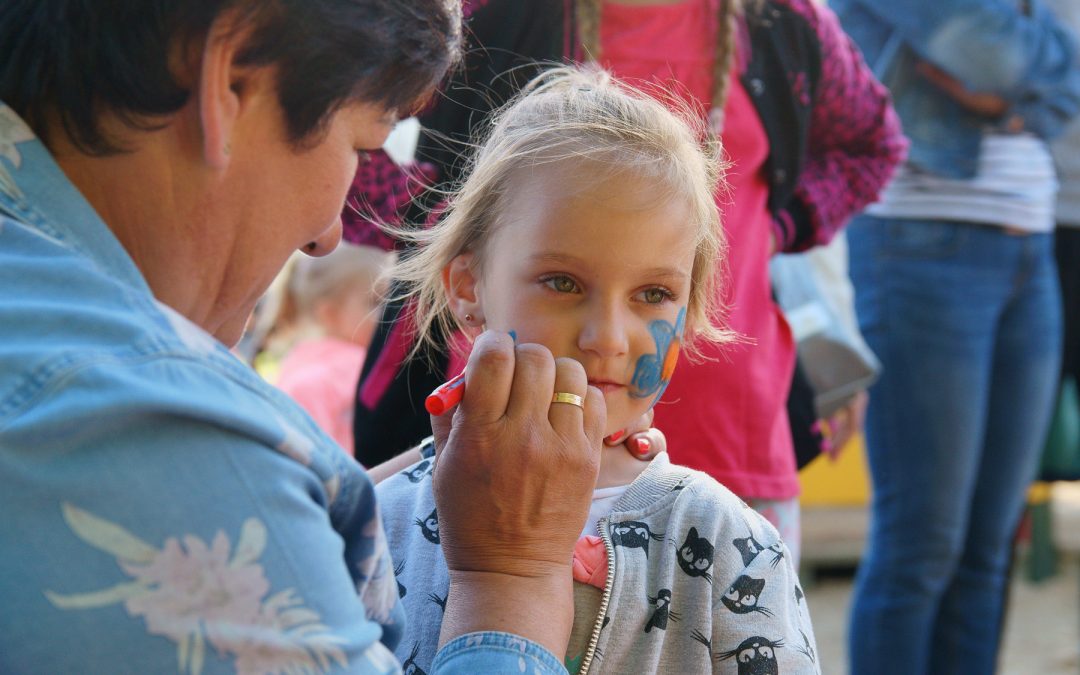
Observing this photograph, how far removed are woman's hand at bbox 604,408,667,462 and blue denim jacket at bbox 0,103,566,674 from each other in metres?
0.69

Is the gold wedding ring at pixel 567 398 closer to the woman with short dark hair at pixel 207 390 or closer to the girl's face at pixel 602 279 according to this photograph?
the woman with short dark hair at pixel 207 390

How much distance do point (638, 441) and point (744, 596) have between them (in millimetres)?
306

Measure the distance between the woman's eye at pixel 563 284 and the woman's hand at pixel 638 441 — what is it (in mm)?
214

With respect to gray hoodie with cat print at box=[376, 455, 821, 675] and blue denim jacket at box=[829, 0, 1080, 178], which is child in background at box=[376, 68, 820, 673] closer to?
gray hoodie with cat print at box=[376, 455, 821, 675]

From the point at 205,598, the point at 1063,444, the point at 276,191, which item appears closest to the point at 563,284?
the point at 276,191

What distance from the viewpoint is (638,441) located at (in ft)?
5.52

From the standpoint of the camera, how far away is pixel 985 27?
3076 millimetres

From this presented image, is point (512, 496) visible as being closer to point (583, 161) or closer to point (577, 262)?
point (577, 262)

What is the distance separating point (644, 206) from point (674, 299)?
144mm

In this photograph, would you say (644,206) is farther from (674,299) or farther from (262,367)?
(262,367)

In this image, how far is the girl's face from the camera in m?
1.59

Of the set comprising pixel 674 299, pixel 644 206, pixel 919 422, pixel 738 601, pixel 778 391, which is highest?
pixel 644 206

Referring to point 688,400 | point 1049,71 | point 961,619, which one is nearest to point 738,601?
point 688,400

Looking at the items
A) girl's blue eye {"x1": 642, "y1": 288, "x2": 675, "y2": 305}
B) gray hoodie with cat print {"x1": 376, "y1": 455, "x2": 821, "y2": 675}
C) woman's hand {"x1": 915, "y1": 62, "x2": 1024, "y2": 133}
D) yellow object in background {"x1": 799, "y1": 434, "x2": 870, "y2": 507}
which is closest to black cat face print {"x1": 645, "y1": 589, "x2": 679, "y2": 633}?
gray hoodie with cat print {"x1": 376, "y1": 455, "x2": 821, "y2": 675}
